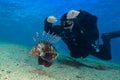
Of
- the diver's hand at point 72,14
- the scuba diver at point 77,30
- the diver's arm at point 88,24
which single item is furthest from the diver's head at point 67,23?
the diver's arm at point 88,24

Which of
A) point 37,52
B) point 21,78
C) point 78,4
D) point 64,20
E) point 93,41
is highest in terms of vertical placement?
point 78,4

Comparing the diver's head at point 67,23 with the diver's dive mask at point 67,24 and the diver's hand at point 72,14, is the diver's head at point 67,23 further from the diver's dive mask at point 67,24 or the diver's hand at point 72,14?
the diver's hand at point 72,14

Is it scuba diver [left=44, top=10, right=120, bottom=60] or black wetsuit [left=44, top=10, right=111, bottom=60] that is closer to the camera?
scuba diver [left=44, top=10, right=120, bottom=60]

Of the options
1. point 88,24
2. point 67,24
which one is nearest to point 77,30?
point 67,24

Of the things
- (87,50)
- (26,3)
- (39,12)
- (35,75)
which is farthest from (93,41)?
(39,12)

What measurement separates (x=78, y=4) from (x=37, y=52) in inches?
938

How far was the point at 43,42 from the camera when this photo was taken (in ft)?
20.1

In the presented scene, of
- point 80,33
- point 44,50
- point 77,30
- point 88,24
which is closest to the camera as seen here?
point 44,50

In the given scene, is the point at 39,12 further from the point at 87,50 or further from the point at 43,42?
the point at 43,42

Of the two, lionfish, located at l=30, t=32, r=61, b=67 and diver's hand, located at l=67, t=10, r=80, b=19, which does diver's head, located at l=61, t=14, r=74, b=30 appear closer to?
diver's hand, located at l=67, t=10, r=80, b=19

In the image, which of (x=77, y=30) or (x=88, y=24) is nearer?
(x=77, y=30)

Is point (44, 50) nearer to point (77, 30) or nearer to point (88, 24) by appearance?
point (77, 30)

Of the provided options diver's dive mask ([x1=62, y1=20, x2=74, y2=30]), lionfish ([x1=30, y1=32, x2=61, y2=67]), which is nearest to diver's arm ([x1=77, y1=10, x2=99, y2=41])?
diver's dive mask ([x1=62, y1=20, x2=74, y2=30])

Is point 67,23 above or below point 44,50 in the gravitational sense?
above
